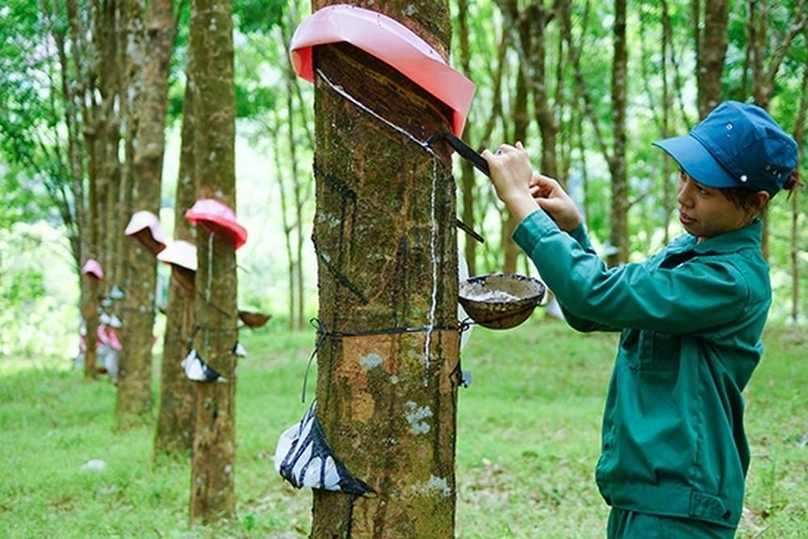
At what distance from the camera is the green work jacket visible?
2055 mm

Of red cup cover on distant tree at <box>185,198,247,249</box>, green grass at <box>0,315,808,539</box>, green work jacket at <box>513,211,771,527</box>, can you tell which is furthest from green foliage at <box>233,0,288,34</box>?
green work jacket at <box>513,211,771,527</box>

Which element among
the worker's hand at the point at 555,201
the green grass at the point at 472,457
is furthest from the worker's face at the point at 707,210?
the green grass at the point at 472,457

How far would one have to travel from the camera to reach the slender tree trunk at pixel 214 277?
5168 mm

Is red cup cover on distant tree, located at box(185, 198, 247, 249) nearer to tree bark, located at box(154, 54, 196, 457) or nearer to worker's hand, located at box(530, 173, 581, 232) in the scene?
tree bark, located at box(154, 54, 196, 457)

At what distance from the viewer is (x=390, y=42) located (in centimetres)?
204

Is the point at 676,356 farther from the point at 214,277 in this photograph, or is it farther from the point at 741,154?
the point at 214,277

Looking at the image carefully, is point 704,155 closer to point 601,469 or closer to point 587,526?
point 601,469

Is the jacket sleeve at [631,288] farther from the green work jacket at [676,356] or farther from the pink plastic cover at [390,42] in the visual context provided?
the pink plastic cover at [390,42]

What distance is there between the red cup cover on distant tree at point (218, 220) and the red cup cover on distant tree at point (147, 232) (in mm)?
2136

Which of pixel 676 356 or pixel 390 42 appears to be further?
pixel 676 356

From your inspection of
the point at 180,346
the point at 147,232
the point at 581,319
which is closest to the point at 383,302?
the point at 581,319

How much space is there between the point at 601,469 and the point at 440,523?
458mm

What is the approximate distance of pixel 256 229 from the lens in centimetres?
3122

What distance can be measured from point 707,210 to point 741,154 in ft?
0.53
